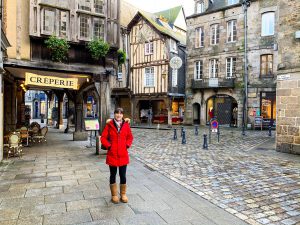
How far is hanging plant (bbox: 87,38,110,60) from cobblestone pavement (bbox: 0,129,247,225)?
154 inches

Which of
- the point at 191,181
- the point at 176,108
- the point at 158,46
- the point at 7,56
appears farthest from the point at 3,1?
the point at 176,108

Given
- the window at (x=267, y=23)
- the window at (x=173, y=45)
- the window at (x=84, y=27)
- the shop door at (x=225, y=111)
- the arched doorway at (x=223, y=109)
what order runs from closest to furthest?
the window at (x=84, y=27), the window at (x=267, y=23), the arched doorway at (x=223, y=109), the shop door at (x=225, y=111), the window at (x=173, y=45)

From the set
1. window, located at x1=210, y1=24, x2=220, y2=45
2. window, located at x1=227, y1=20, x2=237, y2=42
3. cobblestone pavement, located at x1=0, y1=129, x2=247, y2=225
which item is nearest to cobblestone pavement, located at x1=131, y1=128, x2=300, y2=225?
cobblestone pavement, located at x1=0, y1=129, x2=247, y2=225

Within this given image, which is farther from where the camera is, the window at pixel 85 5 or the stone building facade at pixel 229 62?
the stone building facade at pixel 229 62

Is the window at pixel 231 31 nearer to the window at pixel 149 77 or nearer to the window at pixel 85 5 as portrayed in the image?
the window at pixel 149 77

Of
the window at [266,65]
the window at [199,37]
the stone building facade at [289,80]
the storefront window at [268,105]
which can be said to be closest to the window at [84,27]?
the stone building facade at [289,80]

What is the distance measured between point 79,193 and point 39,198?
2.28 ft

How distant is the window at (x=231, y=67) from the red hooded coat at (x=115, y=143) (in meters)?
18.6

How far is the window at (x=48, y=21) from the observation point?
852 centimetres

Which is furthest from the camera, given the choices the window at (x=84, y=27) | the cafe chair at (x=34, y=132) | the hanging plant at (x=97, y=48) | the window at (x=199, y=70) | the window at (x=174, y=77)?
the window at (x=174, y=77)

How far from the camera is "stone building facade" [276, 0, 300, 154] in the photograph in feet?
30.7

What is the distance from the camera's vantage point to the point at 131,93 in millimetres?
25828

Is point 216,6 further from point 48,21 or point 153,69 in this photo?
point 48,21

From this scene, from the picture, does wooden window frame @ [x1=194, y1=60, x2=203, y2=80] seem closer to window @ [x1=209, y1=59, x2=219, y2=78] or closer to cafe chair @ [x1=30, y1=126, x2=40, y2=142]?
window @ [x1=209, y1=59, x2=219, y2=78]
